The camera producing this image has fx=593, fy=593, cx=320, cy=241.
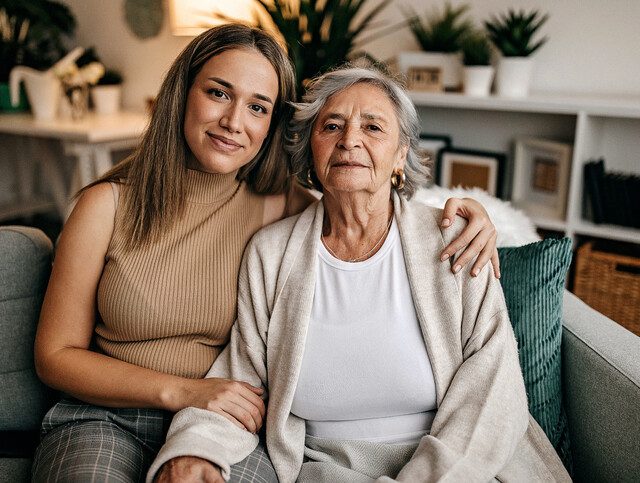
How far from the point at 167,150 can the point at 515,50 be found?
1659 millimetres

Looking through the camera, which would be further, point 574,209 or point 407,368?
point 574,209

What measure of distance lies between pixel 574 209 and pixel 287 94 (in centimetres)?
144

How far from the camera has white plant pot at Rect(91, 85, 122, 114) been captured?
147 inches

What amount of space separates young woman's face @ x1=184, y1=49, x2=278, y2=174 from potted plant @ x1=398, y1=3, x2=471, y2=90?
4.63 feet

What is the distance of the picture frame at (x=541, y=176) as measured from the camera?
2.46 metres

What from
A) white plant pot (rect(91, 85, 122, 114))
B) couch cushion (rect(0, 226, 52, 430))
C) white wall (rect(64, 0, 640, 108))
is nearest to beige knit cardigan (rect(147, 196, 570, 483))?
couch cushion (rect(0, 226, 52, 430))

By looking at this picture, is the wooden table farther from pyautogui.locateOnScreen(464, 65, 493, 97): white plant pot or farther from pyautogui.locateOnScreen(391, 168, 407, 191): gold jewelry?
pyautogui.locateOnScreen(391, 168, 407, 191): gold jewelry

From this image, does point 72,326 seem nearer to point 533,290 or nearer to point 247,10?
point 533,290

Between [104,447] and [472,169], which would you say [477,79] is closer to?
[472,169]

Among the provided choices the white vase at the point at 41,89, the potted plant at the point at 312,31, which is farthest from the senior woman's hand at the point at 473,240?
the white vase at the point at 41,89

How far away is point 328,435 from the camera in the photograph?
4.29ft

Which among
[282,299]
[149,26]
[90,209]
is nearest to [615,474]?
[282,299]

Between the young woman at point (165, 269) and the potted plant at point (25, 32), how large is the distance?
2.91 metres

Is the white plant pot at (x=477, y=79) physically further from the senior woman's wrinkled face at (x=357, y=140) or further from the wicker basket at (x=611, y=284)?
the senior woman's wrinkled face at (x=357, y=140)
